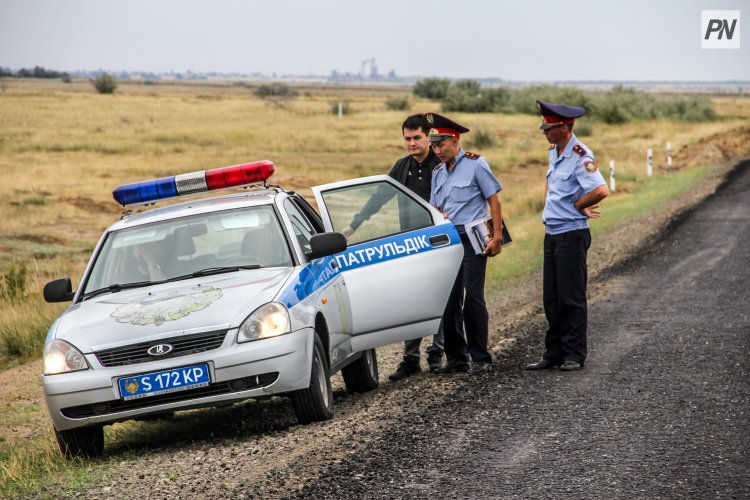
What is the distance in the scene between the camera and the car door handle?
909cm

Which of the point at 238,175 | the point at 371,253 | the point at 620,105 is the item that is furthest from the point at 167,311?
the point at 620,105

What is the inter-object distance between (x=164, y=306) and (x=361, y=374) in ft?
7.71

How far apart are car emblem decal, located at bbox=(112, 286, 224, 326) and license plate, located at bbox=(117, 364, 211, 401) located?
0.32 m

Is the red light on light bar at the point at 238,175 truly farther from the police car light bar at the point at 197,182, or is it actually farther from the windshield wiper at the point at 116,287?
the windshield wiper at the point at 116,287

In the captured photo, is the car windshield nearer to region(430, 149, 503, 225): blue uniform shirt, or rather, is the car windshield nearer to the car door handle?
the car door handle

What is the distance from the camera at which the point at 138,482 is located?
6379 millimetres

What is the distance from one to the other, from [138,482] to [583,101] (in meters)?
76.8

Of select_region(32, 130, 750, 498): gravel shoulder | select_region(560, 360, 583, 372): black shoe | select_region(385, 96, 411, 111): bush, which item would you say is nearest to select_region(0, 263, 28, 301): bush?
select_region(32, 130, 750, 498): gravel shoulder

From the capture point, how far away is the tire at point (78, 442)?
7418mm

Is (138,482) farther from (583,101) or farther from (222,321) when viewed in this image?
(583,101)

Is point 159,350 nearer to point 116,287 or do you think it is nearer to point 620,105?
point 116,287

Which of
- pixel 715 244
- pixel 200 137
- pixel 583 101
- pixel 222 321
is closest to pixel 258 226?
pixel 222 321

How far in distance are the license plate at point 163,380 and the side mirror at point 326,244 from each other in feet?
4.21

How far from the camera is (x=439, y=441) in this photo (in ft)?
22.6
